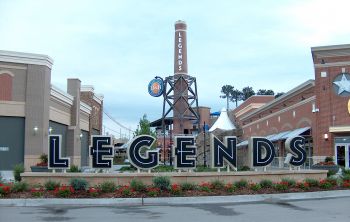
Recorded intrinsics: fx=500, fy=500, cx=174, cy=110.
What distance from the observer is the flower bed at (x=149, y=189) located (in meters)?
18.5

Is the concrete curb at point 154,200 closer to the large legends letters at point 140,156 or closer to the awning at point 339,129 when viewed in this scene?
the large legends letters at point 140,156

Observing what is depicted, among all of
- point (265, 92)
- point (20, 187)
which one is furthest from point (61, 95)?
point (265, 92)

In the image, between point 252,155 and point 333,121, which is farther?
point 333,121

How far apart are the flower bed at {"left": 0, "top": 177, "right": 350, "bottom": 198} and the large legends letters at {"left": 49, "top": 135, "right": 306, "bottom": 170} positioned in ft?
6.95

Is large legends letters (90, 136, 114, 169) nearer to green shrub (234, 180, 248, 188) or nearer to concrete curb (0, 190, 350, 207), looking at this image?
concrete curb (0, 190, 350, 207)

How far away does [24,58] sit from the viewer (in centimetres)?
3703

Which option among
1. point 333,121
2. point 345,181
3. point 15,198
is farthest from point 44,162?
point 333,121

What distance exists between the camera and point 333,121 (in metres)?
40.1

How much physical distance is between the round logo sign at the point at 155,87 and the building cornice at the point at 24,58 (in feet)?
81.9

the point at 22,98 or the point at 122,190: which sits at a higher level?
the point at 22,98

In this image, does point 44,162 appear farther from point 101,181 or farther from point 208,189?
point 208,189

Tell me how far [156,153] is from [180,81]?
6080 cm

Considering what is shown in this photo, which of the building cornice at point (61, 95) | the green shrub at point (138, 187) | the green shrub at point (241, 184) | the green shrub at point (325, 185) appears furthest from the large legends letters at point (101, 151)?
the building cornice at point (61, 95)

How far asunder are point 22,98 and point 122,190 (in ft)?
69.2
